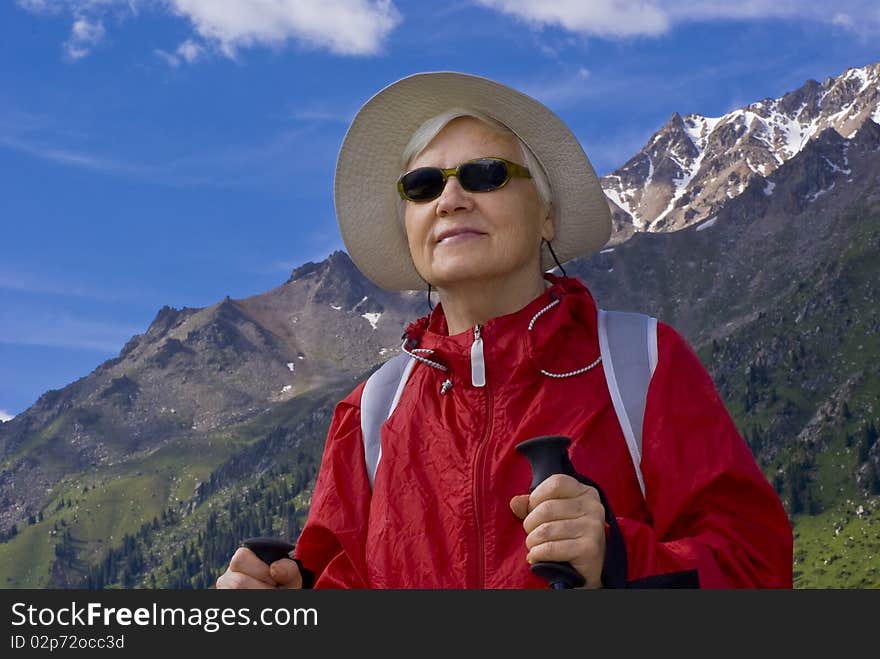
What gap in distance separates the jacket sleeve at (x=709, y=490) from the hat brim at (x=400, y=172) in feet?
6.58

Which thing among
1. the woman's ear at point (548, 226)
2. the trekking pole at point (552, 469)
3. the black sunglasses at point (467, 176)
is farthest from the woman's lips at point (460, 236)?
the trekking pole at point (552, 469)

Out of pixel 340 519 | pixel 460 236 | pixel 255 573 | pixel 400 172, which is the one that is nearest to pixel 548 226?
pixel 460 236

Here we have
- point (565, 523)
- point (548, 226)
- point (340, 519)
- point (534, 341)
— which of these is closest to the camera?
point (565, 523)

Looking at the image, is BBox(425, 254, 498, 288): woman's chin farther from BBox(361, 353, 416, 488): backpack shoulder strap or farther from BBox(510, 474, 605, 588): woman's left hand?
BBox(510, 474, 605, 588): woman's left hand

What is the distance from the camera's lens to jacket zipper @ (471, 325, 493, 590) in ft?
17.2

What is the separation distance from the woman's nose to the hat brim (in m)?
0.67

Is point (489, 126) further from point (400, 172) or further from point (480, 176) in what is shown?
point (400, 172)

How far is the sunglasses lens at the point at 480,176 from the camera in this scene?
621 cm

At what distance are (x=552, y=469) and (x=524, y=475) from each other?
1113 mm

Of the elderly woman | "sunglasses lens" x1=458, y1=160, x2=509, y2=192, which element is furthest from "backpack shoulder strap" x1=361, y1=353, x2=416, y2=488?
"sunglasses lens" x1=458, y1=160, x2=509, y2=192

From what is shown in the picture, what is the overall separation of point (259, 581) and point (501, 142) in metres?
3.10

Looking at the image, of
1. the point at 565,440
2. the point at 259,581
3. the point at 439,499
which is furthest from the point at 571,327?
the point at 259,581

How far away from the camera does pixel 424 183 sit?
6398mm

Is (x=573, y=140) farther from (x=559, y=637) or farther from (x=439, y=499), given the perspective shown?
(x=559, y=637)
